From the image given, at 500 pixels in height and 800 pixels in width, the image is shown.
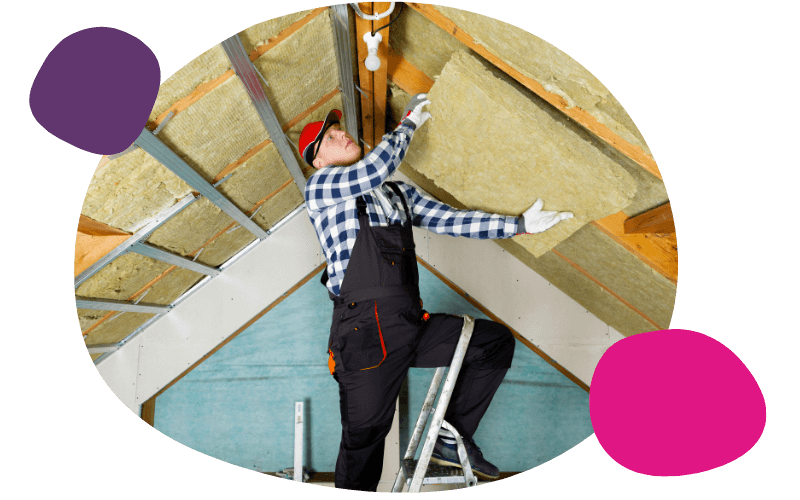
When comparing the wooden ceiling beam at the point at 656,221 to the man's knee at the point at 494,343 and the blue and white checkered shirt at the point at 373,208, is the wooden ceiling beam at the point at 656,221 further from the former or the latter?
the man's knee at the point at 494,343

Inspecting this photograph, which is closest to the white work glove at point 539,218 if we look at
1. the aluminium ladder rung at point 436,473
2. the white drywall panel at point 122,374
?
the aluminium ladder rung at point 436,473

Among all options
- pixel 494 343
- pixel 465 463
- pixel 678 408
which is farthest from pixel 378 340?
pixel 678 408

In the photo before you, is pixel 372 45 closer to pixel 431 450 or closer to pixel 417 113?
pixel 417 113

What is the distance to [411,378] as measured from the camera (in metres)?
2.89

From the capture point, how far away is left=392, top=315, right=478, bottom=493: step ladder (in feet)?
6.11

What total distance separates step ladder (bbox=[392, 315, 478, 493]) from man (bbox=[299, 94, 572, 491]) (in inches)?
2.3

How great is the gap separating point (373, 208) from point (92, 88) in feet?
3.22

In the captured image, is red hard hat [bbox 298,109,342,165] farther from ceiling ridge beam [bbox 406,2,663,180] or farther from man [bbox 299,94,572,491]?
ceiling ridge beam [bbox 406,2,663,180]

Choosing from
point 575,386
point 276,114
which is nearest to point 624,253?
point 575,386

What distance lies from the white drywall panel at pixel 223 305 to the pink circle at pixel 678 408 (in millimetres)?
2363

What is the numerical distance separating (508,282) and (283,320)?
Result: 1607 millimetres

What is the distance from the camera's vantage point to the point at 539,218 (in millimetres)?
1791

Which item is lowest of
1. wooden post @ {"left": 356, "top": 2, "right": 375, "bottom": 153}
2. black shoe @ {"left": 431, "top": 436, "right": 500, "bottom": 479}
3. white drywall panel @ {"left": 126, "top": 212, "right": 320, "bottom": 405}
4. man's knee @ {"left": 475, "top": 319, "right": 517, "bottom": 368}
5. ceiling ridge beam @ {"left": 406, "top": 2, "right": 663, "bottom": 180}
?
black shoe @ {"left": 431, "top": 436, "right": 500, "bottom": 479}

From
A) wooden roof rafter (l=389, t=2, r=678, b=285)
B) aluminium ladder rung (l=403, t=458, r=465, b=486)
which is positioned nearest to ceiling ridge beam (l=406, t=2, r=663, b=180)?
wooden roof rafter (l=389, t=2, r=678, b=285)
